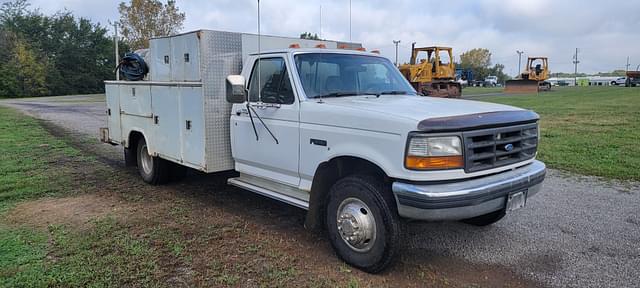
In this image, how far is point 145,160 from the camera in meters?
7.50

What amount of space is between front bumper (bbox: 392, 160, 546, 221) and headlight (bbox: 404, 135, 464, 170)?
16 centimetres

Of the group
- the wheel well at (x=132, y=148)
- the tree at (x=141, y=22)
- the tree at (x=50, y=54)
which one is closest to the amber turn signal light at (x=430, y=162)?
the wheel well at (x=132, y=148)

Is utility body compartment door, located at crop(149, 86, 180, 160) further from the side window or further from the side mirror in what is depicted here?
the side mirror

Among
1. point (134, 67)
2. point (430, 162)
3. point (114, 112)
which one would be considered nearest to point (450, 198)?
point (430, 162)

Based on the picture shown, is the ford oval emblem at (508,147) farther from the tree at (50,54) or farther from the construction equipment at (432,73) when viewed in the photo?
the tree at (50,54)

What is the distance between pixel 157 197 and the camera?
260 inches

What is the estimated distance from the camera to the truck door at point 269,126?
4766mm

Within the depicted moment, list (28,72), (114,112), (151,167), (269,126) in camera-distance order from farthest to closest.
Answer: (28,72)
(114,112)
(151,167)
(269,126)

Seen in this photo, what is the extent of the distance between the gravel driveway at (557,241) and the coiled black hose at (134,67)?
15.8 ft

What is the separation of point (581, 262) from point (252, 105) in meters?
3.53

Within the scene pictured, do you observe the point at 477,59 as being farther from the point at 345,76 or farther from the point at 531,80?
the point at 345,76

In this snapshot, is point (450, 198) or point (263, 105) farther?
point (263, 105)

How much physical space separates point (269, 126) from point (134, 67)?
3601 mm

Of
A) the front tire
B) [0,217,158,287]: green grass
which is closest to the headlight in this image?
the front tire
